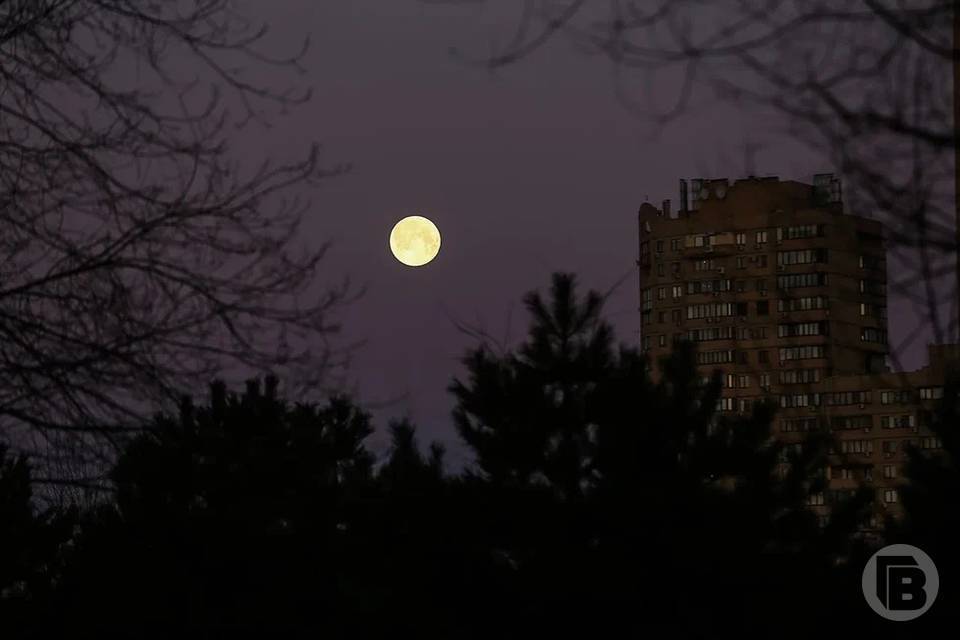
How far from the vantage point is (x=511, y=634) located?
583 inches

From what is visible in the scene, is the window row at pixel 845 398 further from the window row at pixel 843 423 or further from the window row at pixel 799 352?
the window row at pixel 799 352

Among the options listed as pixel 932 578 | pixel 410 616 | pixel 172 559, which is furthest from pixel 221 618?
pixel 932 578

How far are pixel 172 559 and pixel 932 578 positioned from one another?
1287 cm

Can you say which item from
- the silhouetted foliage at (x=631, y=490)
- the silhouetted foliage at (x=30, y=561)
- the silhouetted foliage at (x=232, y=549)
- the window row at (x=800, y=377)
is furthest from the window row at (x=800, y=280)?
the silhouetted foliage at (x=232, y=549)

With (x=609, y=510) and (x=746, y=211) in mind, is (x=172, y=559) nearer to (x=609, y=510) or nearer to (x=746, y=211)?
(x=609, y=510)

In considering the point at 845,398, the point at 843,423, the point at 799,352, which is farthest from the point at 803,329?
the point at 843,423

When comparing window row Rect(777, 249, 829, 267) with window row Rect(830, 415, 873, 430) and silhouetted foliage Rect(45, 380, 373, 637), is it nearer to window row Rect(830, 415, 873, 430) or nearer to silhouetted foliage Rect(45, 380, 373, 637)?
window row Rect(830, 415, 873, 430)
